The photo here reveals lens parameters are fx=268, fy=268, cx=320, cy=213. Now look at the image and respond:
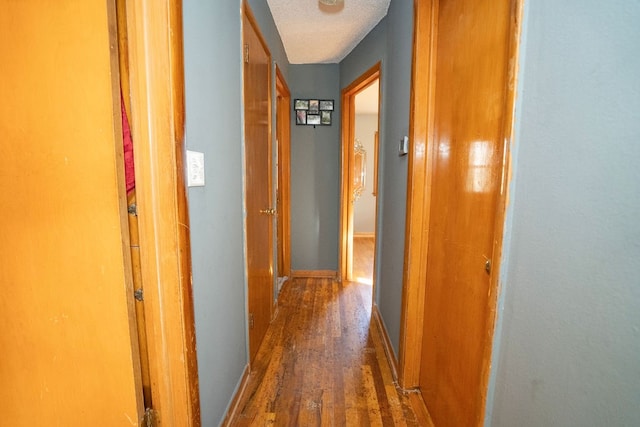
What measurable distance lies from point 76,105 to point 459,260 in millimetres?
1430

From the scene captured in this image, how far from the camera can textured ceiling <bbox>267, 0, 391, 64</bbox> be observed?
212cm

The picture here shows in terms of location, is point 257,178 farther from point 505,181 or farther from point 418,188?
point 505,181

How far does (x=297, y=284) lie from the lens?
3.19m

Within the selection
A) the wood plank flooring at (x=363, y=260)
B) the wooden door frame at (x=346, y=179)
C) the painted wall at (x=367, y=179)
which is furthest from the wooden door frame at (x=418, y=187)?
the painted wall at (x=367, y=179)

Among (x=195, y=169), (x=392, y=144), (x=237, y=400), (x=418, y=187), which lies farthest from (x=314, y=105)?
(x=237, y=400)

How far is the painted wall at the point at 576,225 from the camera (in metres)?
0.44

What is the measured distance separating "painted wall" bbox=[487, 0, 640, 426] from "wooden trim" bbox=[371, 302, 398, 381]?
1059 mm

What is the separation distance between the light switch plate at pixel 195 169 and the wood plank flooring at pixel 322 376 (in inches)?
47.6

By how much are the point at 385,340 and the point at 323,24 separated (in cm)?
267

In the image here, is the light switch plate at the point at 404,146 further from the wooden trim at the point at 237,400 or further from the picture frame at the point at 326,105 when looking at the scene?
the picture frame at the point at 326,105

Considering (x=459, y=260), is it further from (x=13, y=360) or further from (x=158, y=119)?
(x=13, y=360)

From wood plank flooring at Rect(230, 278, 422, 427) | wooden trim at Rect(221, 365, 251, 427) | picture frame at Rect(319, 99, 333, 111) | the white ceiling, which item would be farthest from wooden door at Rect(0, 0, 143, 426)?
the white ceiling

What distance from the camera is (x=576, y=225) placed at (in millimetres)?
525

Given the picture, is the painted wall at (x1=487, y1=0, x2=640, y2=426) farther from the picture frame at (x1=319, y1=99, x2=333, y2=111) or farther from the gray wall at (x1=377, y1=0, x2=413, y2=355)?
the picture frame at (x1=319, y1=99, x2=333, y2=111)
